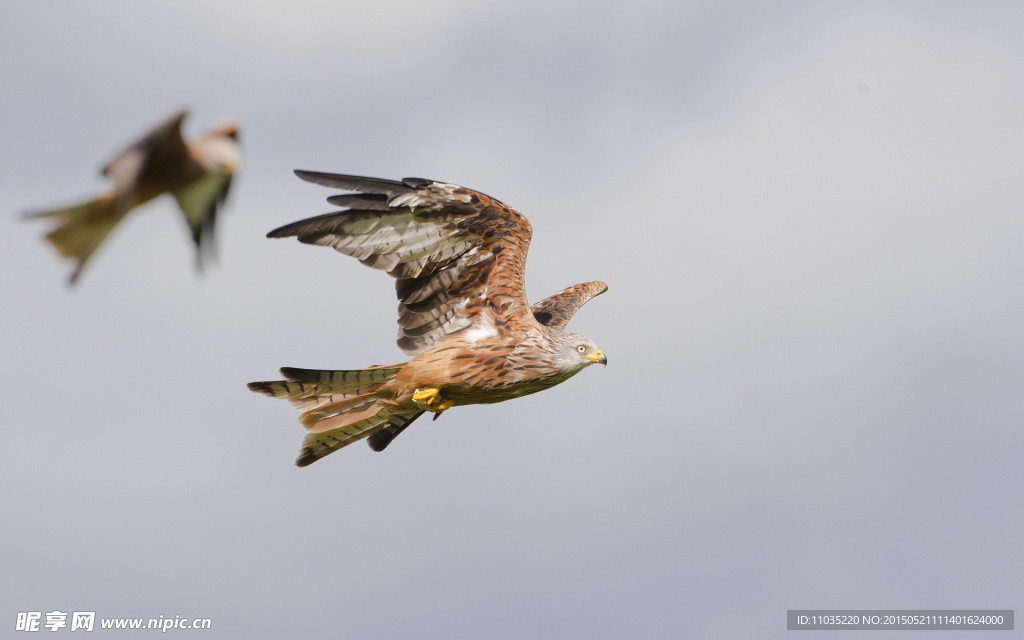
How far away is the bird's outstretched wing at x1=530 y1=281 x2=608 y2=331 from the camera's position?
14.3m

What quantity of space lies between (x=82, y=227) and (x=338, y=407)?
300 inches

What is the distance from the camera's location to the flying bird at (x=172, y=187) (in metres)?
4.73

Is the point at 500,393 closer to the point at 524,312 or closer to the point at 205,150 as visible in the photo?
the point at 524,312

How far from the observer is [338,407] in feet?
41.1

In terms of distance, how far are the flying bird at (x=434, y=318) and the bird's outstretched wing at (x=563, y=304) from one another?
1617 millimetres

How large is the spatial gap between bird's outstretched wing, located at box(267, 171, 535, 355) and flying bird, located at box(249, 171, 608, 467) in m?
0.01

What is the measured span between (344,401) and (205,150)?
25.0 feet

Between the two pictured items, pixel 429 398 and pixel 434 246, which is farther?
pixel 434 246

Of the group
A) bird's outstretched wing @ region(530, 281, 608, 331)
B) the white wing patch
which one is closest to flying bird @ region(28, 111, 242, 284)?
the white wing patch

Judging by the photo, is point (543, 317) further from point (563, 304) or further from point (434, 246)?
point (434, 246)

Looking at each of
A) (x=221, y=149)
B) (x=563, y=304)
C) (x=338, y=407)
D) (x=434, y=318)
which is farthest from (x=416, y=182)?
(x=221, y=149)

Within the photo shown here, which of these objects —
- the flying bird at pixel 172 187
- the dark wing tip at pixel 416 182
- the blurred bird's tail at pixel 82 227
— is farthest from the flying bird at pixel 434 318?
the blurred bird's tail at pixel 82 227

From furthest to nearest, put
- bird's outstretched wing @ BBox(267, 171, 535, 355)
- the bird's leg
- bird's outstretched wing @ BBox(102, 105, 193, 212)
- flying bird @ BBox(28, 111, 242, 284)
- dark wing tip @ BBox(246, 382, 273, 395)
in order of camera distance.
Result: dark wing tip @ BBox(246, 382, 273, 395) → the bird's leg → bird's outstretched wing @ BBox(267, 171, 535, 355) → flying bird @ BBox(28, 111, 242, 284) → bird's outstretched wing @ BBox(102, 105, 193, 212)

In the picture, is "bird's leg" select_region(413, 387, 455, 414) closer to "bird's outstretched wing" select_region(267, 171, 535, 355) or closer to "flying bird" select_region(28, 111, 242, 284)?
"bird's outstretched wing" select_region(267, 171, 535, 355)
